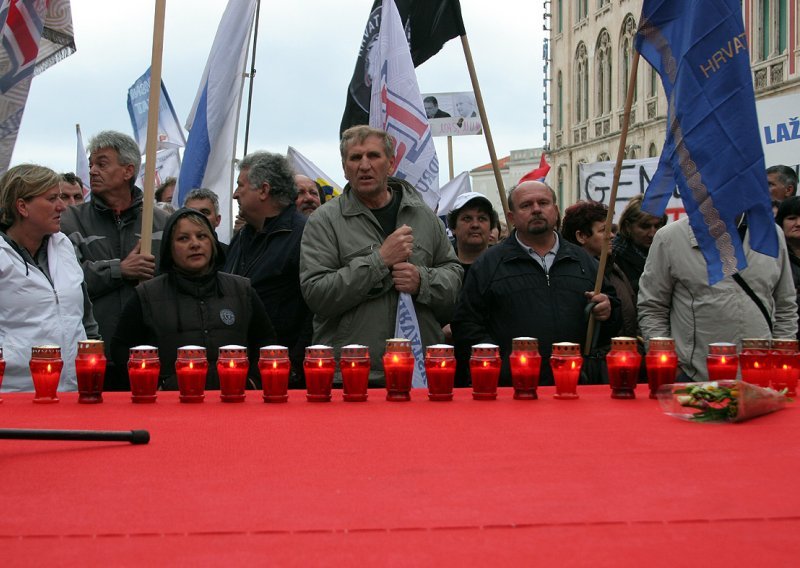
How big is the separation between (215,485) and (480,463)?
0.65m

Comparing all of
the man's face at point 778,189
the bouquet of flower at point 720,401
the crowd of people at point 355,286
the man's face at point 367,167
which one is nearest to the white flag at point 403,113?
the crowd of people at point 355,286

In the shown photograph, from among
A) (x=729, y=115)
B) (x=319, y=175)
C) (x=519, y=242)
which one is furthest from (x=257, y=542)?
(x=319, y=175)

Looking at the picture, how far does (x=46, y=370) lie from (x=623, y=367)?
2002mm

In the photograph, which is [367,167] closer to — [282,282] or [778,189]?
[282,282]

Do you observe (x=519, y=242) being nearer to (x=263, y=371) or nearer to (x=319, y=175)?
(x=263, y=371)

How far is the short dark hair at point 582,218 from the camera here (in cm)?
704

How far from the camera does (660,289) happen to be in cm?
543

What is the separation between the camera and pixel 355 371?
3828 mm

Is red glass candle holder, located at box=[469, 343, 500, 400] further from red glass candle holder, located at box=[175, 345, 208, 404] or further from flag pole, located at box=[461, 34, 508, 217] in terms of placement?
flag pole, located at box=[461, 34, 508, 217]

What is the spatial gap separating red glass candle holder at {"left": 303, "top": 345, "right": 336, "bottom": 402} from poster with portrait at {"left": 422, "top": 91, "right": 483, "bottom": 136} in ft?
21.6

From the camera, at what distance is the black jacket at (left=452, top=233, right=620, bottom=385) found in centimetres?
523

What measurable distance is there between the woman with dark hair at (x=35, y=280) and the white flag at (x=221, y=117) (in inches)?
82.6

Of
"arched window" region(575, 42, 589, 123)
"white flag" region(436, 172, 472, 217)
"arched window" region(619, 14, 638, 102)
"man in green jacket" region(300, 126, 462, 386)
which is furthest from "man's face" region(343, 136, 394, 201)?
"arched window" region(575, 42, 589, 123)

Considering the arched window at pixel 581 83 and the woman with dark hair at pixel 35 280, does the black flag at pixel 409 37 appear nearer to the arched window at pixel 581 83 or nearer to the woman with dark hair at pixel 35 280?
the woman with dark hair at pixel 35 280
